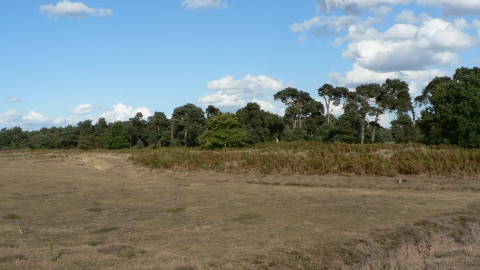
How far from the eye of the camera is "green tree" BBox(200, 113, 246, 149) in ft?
212

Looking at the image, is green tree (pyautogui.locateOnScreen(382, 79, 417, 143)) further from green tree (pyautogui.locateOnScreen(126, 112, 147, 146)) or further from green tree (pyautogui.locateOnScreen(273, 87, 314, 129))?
green tree (pyautogui.locateOnScreen(126, 112, 147, 146))

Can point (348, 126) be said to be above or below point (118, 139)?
above

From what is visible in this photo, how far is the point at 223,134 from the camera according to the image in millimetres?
64250

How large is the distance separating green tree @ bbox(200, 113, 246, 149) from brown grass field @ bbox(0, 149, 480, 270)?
1670 inches

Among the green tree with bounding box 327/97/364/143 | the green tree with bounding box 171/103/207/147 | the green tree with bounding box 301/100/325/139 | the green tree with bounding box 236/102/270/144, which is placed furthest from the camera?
the green tree with bounding box 171/103/207/147

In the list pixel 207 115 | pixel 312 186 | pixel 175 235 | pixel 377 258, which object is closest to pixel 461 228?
pixel 377 258

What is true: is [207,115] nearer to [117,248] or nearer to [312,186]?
[312,186]

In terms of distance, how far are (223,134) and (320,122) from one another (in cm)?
2404

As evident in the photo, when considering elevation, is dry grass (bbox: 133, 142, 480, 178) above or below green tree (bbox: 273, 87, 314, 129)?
below

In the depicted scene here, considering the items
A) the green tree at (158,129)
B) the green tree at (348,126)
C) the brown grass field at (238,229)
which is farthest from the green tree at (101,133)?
the brown grass field at (238,229)

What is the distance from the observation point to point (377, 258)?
985cm

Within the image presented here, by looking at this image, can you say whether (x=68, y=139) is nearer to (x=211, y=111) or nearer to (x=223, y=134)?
(x=211, y=111)

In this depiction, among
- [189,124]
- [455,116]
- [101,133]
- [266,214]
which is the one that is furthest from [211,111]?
[266,214]

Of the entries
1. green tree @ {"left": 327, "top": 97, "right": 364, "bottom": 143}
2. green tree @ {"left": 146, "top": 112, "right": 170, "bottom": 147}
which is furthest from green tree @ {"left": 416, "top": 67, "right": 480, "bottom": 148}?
green tree @ {"left": 146, "top": 112, "right": 170, "bottom": 147}
